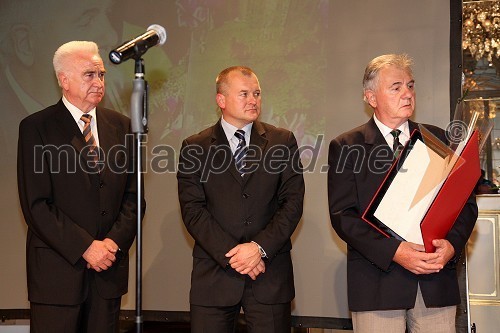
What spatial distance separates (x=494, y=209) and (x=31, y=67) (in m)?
3.60

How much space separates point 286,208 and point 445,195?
2.98 ft

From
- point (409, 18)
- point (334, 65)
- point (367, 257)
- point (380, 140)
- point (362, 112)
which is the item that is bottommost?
point (367, 257)

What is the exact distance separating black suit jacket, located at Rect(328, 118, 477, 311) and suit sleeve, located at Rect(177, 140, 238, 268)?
0.58 m

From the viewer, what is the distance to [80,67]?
3.29 meters

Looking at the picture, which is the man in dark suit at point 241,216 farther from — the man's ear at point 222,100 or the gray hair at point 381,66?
the gray hair at point 381,66

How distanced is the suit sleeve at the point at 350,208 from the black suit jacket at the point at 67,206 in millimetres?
1050

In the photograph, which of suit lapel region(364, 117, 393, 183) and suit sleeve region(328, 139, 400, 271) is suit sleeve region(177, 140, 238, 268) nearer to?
suit sleeve region(328, 139, 400, 271)

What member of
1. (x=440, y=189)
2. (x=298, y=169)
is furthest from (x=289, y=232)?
(x=440, y=189)

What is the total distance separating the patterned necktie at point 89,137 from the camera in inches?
124

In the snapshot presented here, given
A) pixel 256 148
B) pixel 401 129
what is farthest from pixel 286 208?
pixel 401 129

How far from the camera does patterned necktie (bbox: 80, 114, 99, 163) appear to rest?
315 cm

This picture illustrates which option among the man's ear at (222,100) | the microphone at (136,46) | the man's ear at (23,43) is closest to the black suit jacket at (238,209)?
the man's ear at (222,100)

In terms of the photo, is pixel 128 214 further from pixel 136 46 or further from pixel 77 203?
pixel 136 46

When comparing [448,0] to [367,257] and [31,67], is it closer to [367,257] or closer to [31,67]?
[367,257]
